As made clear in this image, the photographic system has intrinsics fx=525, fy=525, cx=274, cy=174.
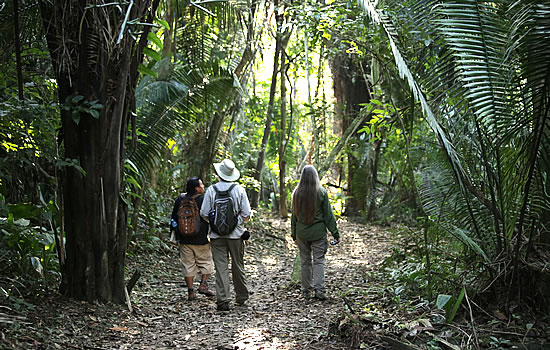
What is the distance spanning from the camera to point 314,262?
754 centimetres

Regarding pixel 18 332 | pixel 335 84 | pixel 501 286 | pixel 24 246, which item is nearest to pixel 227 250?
pixel 24 246

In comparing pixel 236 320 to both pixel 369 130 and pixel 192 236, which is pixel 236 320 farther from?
pixel 369 130

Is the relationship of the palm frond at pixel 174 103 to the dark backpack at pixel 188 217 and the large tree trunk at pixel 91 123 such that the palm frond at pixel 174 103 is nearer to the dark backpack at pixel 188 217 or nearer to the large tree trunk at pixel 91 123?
the dark backpack at pixel 188 217

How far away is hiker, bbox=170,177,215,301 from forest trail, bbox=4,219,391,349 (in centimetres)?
41

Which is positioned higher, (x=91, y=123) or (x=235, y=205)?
(x=91, y=123)

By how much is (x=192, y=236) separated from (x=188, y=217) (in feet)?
1.00

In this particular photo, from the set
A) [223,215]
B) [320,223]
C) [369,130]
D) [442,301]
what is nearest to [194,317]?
[223,215]

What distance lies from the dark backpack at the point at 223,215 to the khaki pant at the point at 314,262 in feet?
3.77

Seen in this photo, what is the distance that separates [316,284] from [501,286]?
2980mm

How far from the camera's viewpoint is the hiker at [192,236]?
308 inches

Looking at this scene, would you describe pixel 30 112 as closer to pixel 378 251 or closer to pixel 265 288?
pixel 265 288

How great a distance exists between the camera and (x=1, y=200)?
5.68m

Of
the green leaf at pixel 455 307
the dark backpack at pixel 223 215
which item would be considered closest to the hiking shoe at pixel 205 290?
the dark backpack at pixel 223 215

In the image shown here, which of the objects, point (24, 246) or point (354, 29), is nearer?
point (24, 246)
